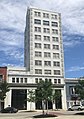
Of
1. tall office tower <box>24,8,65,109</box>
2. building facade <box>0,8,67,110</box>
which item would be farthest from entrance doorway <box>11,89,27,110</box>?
tall office tower <box>24,8,65,109</box>

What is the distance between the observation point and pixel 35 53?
80062mm

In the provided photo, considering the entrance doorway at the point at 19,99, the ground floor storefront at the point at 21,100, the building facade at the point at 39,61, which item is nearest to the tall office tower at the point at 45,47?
the building facade at the point at 39,61

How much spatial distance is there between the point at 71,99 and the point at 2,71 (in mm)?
25062

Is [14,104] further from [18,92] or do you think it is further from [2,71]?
[2,71]

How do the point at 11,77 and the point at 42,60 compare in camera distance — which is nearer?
the point at 11,77

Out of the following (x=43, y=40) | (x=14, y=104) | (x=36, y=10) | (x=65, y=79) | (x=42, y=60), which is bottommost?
(x=14, y=104)

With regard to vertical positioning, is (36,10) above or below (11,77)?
above

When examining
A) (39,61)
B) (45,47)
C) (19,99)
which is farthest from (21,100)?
(45,47)

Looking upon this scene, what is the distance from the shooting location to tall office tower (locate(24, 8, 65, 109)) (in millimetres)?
79312

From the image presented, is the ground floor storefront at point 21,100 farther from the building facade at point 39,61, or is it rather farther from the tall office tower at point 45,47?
the tall office tower at point 45,47

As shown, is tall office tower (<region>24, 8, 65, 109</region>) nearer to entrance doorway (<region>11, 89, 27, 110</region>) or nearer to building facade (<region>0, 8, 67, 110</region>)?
building facade (<region>0, 8, 67, 110</region>)

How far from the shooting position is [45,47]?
3238 inches

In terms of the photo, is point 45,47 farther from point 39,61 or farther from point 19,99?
point 19,99

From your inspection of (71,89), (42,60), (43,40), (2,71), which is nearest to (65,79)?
(71,89)
